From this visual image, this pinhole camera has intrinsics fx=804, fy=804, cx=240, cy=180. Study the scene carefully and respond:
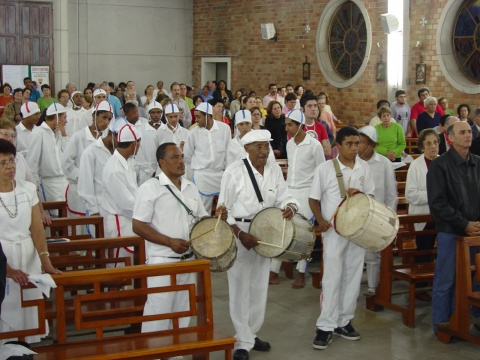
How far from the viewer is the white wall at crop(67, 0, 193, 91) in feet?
73.6

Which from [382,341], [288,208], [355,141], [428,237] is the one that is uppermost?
[355,141]

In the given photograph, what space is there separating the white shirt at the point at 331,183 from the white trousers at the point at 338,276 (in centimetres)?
13

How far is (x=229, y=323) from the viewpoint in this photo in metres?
7.10

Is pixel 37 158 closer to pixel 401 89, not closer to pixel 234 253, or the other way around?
pixel 234 253

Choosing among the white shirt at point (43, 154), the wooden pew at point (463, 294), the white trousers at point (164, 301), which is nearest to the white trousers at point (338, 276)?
the wooden pew at point (463, 294)

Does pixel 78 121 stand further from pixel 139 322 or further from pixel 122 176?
pixel 139 322

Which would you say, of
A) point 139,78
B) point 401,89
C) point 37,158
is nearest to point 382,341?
point 37,158

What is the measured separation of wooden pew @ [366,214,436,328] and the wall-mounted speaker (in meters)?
9.76

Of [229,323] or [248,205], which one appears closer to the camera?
[248,205]

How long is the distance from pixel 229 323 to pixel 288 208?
1.57 m

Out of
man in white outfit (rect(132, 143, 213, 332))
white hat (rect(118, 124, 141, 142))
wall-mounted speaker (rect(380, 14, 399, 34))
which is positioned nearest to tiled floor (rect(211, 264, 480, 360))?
man in white outfit (rect(132, 143, 213, 332))

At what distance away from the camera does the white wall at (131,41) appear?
22438 millimetres

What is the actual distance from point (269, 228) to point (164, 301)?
0.97 meters

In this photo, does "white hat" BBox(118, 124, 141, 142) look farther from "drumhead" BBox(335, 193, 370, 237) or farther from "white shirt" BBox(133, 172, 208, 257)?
"drumhead" BBox(335, 193, 370, 237)
